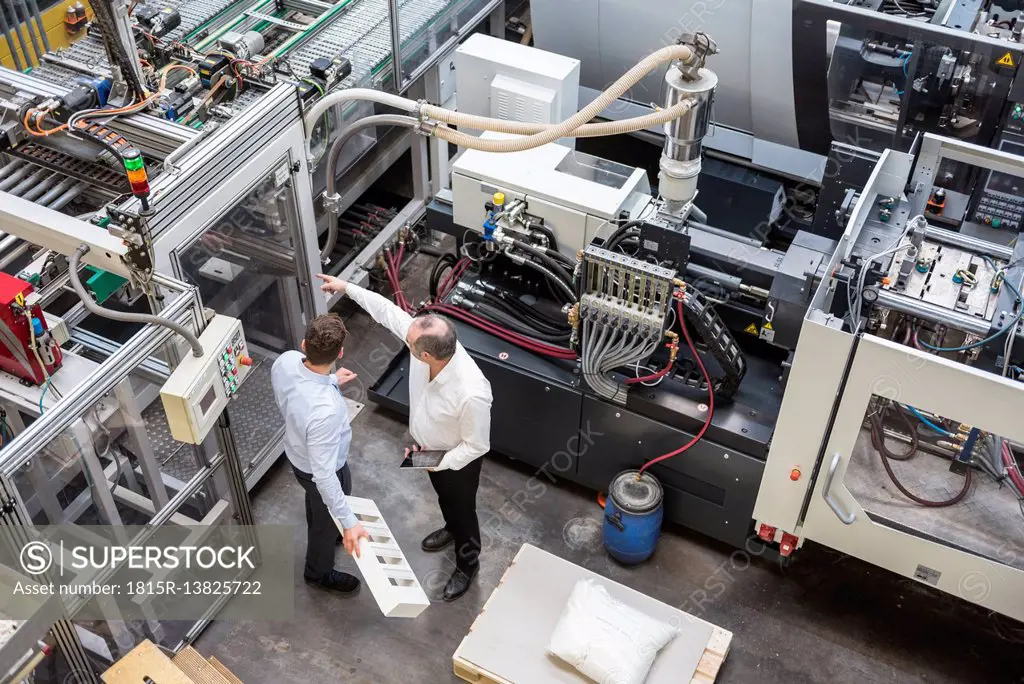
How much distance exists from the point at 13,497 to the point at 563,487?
2.13 m

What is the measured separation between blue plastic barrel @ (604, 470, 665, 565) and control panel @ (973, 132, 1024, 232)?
1532mm

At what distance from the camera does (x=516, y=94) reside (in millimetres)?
4172

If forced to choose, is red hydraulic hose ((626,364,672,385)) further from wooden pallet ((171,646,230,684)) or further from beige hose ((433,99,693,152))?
wooden pallet ((171,646,230,684))

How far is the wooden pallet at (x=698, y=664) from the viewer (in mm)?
3277

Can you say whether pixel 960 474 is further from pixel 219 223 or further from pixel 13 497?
pixel 13 497

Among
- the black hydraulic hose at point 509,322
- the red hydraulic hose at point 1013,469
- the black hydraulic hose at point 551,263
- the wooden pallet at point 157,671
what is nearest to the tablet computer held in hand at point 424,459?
the black hydraulic hose at point 509,322

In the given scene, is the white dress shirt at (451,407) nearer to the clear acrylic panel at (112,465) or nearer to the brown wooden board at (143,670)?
the clear acrylic panel at (112,465)

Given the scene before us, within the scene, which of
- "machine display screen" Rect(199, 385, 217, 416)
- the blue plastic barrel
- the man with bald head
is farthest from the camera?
the blue plastic barrel

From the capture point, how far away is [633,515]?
3.58m

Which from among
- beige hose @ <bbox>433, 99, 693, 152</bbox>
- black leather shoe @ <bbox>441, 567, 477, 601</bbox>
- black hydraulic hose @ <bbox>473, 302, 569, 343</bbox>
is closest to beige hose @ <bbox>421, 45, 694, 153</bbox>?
beige hose @ <bbox>433, 99, 693, 152</bbox>

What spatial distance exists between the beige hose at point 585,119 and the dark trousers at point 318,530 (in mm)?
1263

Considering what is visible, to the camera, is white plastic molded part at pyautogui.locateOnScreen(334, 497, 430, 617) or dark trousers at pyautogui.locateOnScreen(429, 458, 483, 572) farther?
dark trousers at pyautogui.locateOnScreen(429, 458, 483, 572)

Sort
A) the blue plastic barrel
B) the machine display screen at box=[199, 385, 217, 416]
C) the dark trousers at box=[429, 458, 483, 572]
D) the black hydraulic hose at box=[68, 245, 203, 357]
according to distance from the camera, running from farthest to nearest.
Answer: the blue plastic barrel, the dark trousers at box=[429, 458, 483, 572], the machine display screen at box=[199, 385, 217, 416], the black hydraulic hose at box=[68, 245, 203, 357]

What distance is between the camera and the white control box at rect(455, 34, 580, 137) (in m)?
4.15
